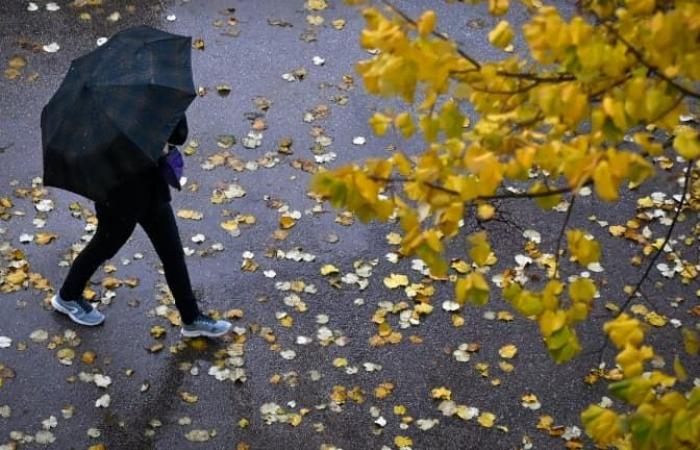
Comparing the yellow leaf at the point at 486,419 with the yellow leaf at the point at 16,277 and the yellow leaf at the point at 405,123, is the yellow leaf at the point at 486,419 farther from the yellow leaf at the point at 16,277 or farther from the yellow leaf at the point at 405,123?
the yellow leaf at the point at 16,277

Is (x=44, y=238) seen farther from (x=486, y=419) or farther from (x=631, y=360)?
(x=631, y=360)

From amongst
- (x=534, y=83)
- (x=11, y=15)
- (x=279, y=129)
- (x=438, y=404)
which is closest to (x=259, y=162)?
(x=279, y=129)

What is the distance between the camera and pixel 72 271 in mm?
5793

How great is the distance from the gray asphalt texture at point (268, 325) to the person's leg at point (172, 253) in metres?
0.29

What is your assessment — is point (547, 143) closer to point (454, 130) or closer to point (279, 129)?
point (454, 130)

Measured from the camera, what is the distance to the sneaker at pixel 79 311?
5918 millimetres

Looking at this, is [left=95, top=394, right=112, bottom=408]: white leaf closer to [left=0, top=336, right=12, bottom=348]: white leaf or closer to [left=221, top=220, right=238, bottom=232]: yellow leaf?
[left=0, top=336, right=12, bottom=348]: white leaf

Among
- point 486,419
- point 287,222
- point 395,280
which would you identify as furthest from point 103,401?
point 486,419

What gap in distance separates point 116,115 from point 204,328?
1537 millimetres

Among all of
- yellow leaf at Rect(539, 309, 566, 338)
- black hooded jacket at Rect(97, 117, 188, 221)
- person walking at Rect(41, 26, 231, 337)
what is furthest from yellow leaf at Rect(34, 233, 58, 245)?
yellow leaf at Rect(539, 309, 566, 338)

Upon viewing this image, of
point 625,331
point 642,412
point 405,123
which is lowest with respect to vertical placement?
point 642,412

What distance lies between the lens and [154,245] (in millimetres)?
5500

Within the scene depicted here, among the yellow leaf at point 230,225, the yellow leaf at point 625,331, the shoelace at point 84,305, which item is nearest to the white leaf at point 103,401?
the shoelace at point 84,305

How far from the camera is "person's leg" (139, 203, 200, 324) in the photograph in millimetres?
5320
